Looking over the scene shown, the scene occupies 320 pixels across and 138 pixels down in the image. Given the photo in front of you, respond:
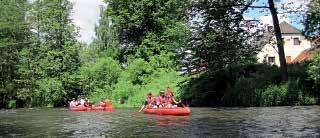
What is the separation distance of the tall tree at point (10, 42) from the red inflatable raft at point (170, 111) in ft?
102

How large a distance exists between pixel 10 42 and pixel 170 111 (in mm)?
35150

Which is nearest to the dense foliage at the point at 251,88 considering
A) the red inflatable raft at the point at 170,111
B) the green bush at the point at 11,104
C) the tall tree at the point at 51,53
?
the red inflatable raft at the point at 170,111

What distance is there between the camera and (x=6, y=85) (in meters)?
64.4

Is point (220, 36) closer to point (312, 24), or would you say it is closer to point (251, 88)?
point (251, 88)

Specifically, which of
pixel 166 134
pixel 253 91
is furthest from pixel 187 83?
pixel 166 134

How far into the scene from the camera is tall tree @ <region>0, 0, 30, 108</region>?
63.3m

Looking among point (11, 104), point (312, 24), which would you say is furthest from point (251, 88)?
point (11, 104)

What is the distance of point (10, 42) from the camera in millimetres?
62531

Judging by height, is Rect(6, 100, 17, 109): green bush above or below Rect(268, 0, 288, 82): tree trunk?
below

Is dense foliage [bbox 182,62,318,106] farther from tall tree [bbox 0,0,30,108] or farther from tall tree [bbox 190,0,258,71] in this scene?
tall tree [bbox 0,0,30,108]

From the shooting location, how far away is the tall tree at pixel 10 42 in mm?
63281

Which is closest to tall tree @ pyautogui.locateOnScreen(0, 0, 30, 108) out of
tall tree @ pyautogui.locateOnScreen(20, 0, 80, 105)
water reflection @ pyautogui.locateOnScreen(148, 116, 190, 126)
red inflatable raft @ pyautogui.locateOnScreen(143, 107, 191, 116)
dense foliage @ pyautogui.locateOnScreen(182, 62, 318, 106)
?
tall tree @ pyautogui.locateOnScreen(20, 0, 80, 105)

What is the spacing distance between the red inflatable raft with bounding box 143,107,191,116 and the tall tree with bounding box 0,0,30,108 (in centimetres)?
3106

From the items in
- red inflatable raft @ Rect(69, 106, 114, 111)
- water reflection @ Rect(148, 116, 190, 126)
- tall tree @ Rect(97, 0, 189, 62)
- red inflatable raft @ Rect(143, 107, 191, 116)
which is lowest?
water reflection @ Rect(148, 116, 190, 126)
